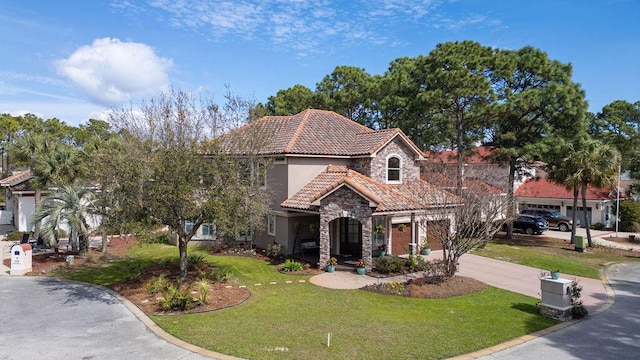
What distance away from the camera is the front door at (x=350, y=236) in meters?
22.5

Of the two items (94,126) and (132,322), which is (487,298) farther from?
(94,126)

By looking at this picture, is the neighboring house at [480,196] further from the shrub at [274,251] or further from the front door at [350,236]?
the shrub at [274,251]

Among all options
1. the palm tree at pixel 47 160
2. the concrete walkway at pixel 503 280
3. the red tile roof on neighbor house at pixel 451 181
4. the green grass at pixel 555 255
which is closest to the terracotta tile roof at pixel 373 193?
the red tile roof on neighbor house at pixel 451 181

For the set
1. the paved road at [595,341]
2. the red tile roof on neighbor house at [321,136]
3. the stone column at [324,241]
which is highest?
the red tile roof on neighbor house at [321,136]

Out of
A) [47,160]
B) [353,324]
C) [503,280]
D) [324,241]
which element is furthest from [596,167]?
[47,160]

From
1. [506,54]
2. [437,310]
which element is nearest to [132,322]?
[437,310]

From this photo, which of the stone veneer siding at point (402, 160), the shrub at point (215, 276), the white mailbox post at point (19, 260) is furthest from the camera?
the stone veneer siding at point (402, 160)

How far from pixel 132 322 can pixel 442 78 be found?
2280cm

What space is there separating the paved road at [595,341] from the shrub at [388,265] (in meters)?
7.56

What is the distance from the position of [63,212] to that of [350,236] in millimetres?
14962

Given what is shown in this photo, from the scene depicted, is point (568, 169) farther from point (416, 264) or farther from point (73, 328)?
point (73, 328)

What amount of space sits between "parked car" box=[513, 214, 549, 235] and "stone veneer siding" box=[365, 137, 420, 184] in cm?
1538

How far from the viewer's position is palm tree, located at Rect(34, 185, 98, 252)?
20.0 metres

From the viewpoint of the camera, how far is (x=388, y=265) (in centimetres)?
1838
